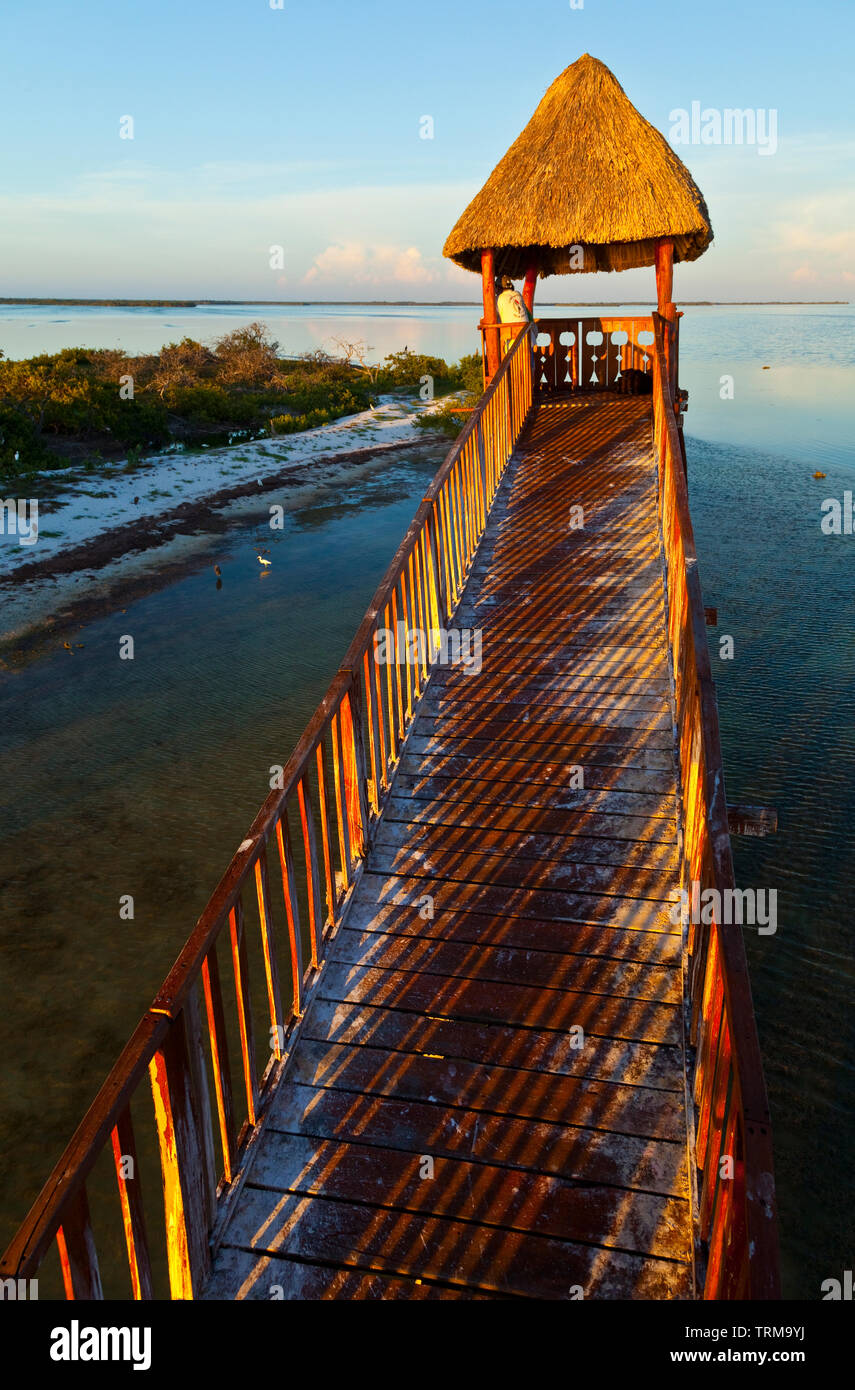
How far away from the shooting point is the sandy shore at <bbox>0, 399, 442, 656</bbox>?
1587cm

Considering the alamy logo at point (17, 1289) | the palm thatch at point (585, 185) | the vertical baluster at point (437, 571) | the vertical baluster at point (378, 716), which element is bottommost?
the alamy logo at point (17, 1289)

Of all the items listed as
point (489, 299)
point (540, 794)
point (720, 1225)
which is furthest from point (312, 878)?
point (489, 299)

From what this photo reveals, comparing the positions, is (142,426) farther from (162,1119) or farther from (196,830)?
(162,1119)

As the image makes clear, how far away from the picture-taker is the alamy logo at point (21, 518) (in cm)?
1848

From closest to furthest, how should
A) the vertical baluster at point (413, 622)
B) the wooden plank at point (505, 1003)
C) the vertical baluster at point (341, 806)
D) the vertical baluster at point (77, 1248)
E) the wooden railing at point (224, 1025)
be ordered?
the vertical baluster at point (77, 1248)
the wooden railing at point (224, 1025)
the wooden plank at point (505, 1003)
the vertical baluster at point (341, 806)
the vertical baluster at point (413, 622)

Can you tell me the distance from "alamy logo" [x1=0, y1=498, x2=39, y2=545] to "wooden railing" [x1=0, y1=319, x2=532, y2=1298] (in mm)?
13966

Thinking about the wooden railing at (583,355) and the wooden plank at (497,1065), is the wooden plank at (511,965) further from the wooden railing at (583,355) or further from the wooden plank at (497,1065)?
the wooden railing at (583,355)

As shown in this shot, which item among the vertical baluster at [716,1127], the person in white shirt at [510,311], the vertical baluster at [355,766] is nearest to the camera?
the vertical baluster at [716,1127]

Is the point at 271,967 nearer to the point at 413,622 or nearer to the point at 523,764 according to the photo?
the point at 523,764

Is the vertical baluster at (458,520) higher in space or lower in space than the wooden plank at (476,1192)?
higher

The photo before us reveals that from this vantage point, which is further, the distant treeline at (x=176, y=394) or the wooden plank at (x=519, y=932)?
the distant treeline at (x=176, y=394)

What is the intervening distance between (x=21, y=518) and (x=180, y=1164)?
1890cm

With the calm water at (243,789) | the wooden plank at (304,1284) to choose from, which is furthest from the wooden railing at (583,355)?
the wooden plank at (304,1284)
